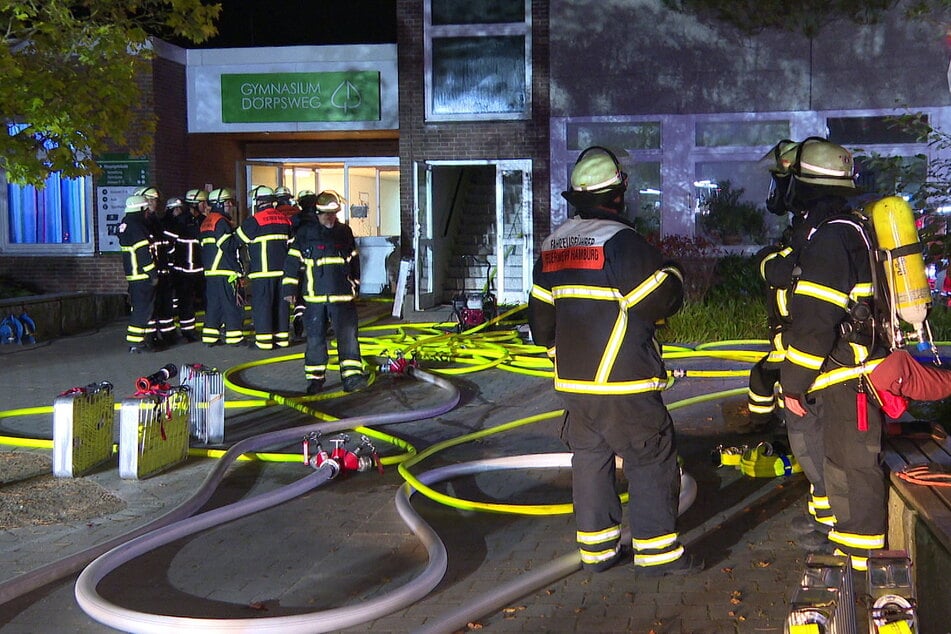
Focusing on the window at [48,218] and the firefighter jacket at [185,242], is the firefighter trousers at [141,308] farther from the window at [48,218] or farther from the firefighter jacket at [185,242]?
the window at [48,218]

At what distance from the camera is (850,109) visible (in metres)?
16.0

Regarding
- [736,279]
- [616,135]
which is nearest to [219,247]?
[616,135]

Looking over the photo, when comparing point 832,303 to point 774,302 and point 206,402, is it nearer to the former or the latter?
point 774,302

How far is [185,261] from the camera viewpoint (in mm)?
13984

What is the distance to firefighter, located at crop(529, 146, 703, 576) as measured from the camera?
15.7ft

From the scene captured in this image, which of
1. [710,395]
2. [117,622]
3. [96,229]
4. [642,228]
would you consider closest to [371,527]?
[117,622]

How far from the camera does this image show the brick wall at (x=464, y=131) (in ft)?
55.3

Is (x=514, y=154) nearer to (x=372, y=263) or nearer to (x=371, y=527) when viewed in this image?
(x=372, y=263)

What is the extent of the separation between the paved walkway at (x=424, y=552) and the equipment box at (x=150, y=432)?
108mm

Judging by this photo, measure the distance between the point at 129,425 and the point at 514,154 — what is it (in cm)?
1101

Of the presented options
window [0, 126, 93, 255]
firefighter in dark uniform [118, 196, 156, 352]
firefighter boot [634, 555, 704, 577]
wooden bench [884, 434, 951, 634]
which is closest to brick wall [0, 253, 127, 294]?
window [0, 126, 93, 255]

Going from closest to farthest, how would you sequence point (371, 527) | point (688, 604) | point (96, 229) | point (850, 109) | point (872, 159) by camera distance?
point (688, 604), point (371, 527), point (872, 159), point (850, 109), point (96, 229)

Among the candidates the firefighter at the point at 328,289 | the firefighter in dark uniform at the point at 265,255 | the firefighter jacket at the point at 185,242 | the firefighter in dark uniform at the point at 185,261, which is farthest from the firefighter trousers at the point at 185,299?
the firefighter at the point at 328,289

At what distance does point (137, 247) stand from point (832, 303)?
995cm
